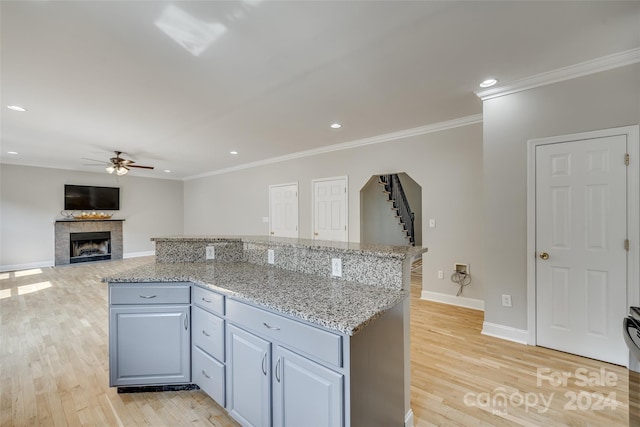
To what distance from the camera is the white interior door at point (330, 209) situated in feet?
16.7

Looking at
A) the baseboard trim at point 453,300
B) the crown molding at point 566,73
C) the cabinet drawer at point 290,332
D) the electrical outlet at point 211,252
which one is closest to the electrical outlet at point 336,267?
the cabinet drawer at point 290,332

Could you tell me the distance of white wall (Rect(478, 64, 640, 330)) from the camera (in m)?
2.32

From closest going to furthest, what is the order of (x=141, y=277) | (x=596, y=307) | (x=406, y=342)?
(x=406, y=342) → (x=141, y=277) → (x=596, y=307)

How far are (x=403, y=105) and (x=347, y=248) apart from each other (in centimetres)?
225

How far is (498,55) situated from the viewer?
86.8 inches

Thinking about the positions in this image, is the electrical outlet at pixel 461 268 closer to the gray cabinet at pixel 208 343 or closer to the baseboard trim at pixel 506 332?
the baseboard trim at pixel 506 332

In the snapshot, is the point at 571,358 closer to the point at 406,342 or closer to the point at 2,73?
the point at 406,342

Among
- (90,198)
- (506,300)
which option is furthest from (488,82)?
(90,198)

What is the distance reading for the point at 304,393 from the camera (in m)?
1.28

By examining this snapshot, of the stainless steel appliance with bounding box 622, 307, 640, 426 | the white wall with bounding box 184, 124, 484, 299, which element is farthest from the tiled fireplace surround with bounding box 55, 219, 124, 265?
the stainless steel appliance with bounding box 622, 307, 640, 426

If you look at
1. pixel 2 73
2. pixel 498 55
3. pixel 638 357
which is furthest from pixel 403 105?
pixel 2 73

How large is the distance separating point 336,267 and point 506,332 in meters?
2.23

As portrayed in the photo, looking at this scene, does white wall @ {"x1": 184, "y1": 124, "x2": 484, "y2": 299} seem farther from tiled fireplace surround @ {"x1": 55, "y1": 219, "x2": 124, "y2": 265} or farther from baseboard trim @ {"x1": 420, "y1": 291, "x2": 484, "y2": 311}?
tiled fireplace surround @ {"x1": 55, "y1": 219, "x2": 124, "y2": 265}

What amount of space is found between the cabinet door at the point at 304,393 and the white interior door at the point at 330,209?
3.71 m
